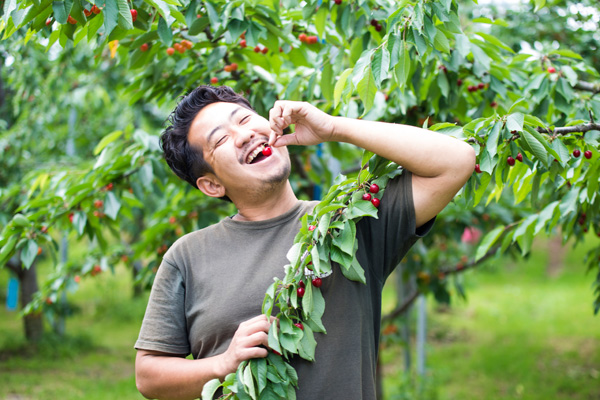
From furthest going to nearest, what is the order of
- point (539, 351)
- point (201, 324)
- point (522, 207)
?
point (539, 351) < point (522, 207) < point (201, 324)

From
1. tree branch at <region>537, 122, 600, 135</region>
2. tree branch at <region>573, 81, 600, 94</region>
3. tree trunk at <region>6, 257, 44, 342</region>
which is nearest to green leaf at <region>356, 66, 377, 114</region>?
tree branch at <region>537, 122, 600, 135</region>

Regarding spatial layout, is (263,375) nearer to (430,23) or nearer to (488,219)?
(430,23)

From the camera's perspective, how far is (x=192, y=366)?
4.68ft

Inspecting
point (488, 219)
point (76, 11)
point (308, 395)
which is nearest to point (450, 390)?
point (488, 219)

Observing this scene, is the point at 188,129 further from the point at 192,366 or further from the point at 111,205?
the point at 111,205

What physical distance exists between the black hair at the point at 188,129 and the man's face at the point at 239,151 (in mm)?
23

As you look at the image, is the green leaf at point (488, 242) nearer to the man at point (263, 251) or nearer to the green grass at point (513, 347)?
the man at point (263, 251)

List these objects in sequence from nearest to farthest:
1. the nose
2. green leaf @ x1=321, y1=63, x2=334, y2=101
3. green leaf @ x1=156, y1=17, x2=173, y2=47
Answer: the nose < green leaf @ x1=156, y1=17, x2=173, y2=47 < green leaf @ x1=321, y1=63, x2=334, y2=101

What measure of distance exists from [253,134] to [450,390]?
500cm

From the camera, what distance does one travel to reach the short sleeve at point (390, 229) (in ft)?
4.56

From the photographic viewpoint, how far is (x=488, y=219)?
3527 mm

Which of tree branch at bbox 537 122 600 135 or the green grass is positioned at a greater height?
tree branch at bbox 537 122 600 135

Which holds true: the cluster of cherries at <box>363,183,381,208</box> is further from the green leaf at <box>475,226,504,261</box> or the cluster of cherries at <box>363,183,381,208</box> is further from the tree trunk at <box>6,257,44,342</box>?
the tree trunk at <box>6,257,44,342</box>

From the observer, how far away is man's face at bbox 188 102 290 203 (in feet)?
4.92
